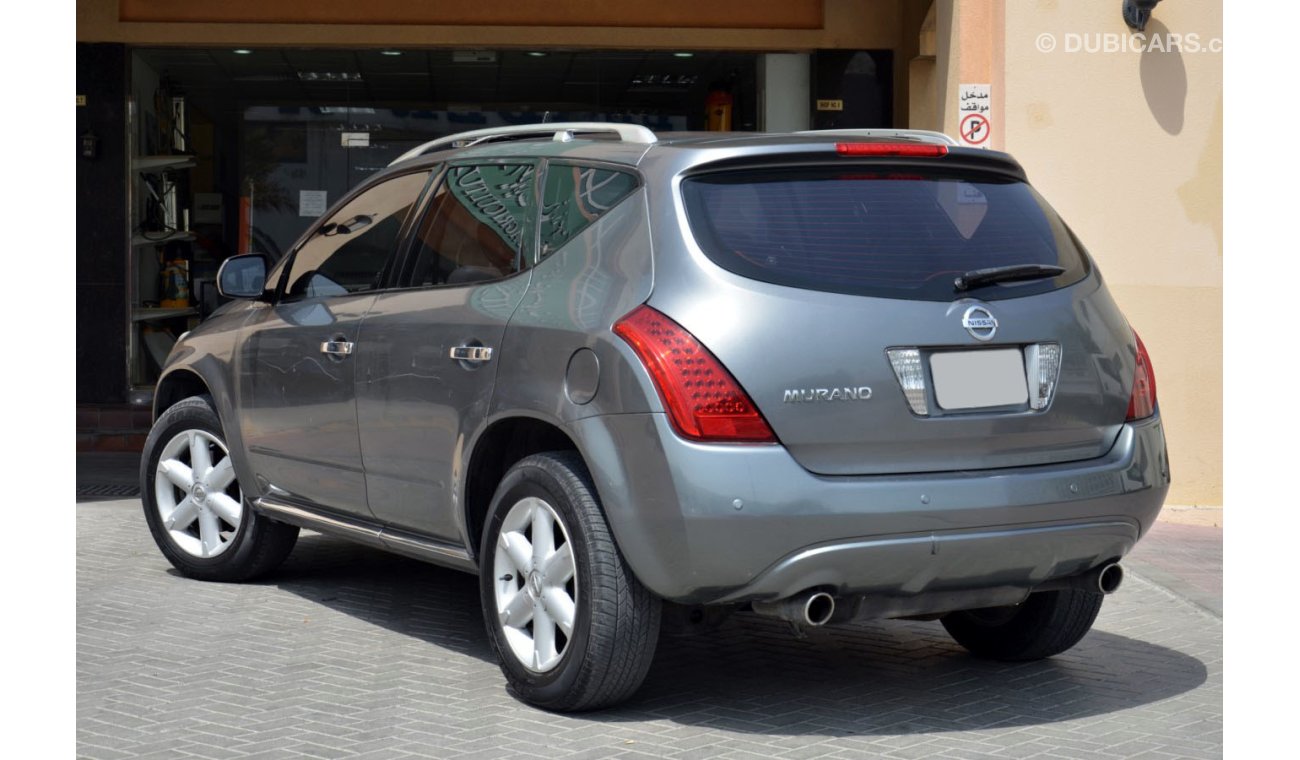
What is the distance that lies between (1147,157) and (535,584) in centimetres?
620

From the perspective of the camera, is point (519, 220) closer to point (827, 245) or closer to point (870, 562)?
point (827, 245)

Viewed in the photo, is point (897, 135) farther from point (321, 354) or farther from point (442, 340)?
point (321, 354)

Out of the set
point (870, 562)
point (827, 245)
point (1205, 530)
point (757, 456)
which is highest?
point (827, 245)

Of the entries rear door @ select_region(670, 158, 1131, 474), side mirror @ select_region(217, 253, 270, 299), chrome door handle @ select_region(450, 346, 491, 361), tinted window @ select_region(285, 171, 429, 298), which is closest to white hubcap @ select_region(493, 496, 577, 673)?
chrome door handle @ select_region(450, 346, 491, 361)

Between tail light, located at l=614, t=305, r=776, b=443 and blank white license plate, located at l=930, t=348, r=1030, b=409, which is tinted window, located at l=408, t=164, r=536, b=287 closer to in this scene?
tail light, located at l=614, t=305, r=776, b=443

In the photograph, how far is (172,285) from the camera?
14.3 meters

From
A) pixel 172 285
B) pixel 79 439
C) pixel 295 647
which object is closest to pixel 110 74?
pixel 172 285

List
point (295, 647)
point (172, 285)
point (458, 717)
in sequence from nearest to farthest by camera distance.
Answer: point (458, 717), point (295, 647), point (172, 285)

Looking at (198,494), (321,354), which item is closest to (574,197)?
(321,354)

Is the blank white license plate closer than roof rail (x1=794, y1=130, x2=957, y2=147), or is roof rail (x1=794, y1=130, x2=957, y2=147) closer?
Result: the blank white license plate

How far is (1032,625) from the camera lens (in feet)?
18.9

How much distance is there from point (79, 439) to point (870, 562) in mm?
9807

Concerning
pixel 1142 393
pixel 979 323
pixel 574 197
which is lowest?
pixel 1142 393

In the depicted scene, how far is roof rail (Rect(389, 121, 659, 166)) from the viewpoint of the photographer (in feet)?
17.8
